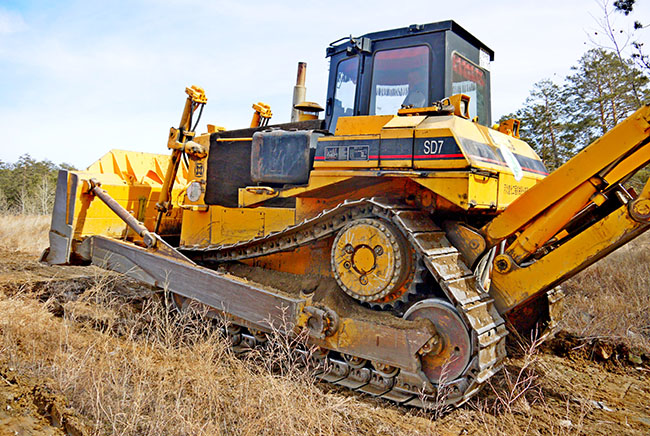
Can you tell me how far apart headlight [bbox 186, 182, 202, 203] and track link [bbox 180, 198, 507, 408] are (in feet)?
5.18

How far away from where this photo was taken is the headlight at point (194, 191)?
5.73 metres

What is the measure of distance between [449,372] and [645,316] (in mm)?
3606

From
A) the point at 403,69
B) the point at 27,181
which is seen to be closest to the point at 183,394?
the point at 403,69

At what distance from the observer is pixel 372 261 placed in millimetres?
3918

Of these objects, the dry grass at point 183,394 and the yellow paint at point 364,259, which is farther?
the yellow paint at point 364,259

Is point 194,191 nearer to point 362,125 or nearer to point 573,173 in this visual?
point 362,125

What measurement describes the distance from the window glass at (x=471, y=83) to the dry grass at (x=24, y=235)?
9933 millimetres

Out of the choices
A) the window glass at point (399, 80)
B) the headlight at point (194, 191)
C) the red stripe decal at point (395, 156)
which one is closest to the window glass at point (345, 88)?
the window glass at point (399, 80)

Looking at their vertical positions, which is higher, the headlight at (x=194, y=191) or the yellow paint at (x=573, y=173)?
the yellow paint at (x=573, y=173)

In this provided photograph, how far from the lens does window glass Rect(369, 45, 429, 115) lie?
15.6 feet

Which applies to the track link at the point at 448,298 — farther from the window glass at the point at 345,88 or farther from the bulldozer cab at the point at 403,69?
the window glass at the point at 345,88

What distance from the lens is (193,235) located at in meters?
5.82

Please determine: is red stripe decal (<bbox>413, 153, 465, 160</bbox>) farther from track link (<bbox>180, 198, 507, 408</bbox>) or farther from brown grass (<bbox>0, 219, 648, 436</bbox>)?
brown grass (<bbox>0, 219, 648, 436</bbox>)

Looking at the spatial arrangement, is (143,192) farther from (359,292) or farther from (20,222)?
(20,222)
